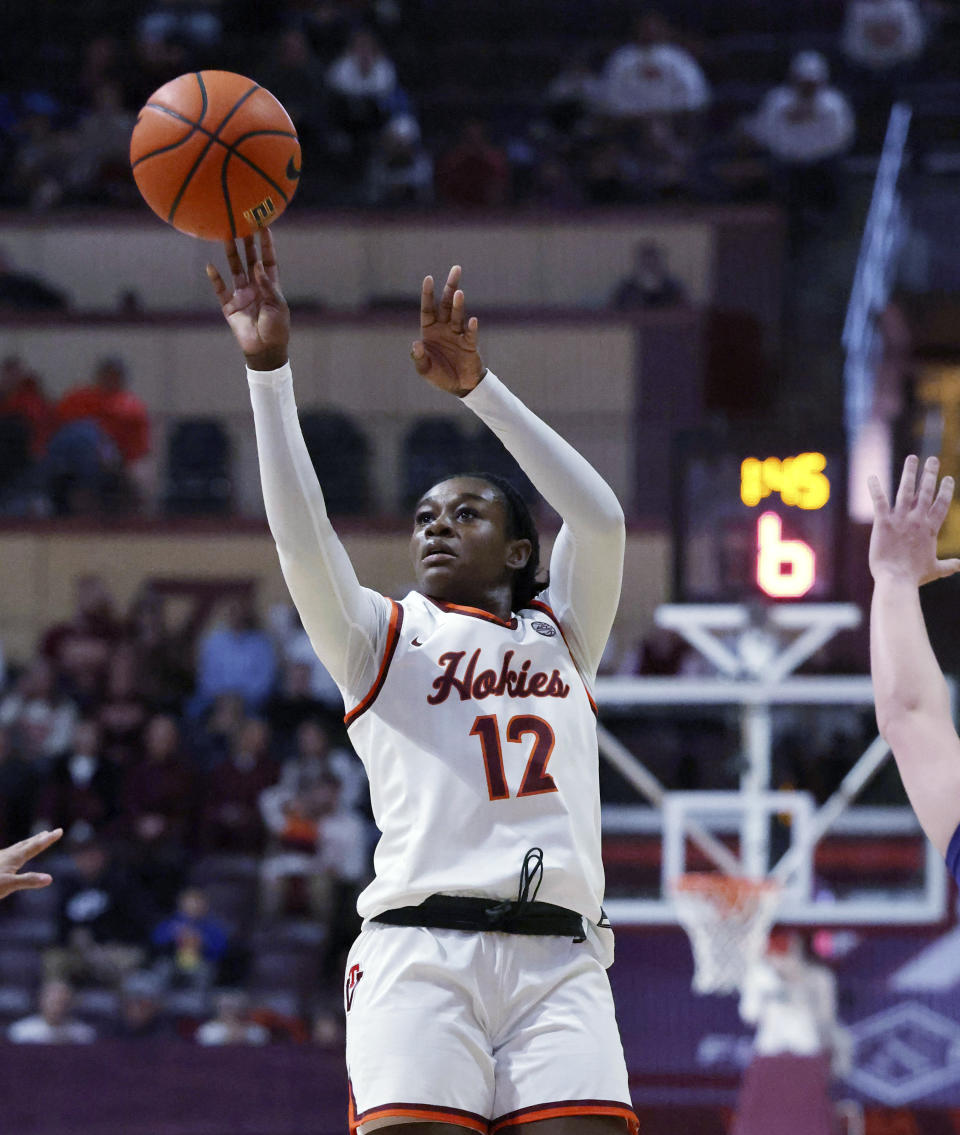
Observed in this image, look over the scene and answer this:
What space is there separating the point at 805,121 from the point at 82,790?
8.30 metres

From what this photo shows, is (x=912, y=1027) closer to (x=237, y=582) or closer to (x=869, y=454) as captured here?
(x=869, y=454)

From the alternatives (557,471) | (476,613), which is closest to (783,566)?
(557,471)

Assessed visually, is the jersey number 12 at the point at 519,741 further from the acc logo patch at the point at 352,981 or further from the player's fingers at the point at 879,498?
the player's fingers at the point at 879,498

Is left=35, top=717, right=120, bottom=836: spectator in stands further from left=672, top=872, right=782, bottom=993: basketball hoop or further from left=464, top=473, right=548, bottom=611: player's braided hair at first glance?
left=464, top=473, right=548, bottom=611: player's braided hair

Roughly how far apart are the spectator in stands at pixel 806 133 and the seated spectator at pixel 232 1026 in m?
8.70

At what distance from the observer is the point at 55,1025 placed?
9812 millimetres

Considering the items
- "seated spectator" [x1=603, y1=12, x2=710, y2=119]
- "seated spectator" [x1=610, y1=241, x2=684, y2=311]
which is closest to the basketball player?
"seated spectator" [x1=610, y1=241, x2=684, y2=311]

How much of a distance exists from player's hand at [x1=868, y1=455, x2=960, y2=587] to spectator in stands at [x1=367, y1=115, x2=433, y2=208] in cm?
1241

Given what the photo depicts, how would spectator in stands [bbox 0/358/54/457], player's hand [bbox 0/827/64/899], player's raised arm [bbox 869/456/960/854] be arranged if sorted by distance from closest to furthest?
player's raised arm [bbox 869/456/960/854], player's hand [bbox 0/827/64/899], spectator in stands [bbox 0/358/54/457]

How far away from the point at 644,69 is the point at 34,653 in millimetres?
7315

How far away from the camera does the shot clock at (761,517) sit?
8734 millimetres


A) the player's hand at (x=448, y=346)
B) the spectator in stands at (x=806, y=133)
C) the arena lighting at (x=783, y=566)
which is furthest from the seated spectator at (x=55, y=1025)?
the spectator in stands at (x=806, y=133)

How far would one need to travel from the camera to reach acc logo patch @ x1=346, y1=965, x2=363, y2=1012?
3.55 metres

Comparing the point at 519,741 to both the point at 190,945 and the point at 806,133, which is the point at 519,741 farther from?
the point at 806,133
